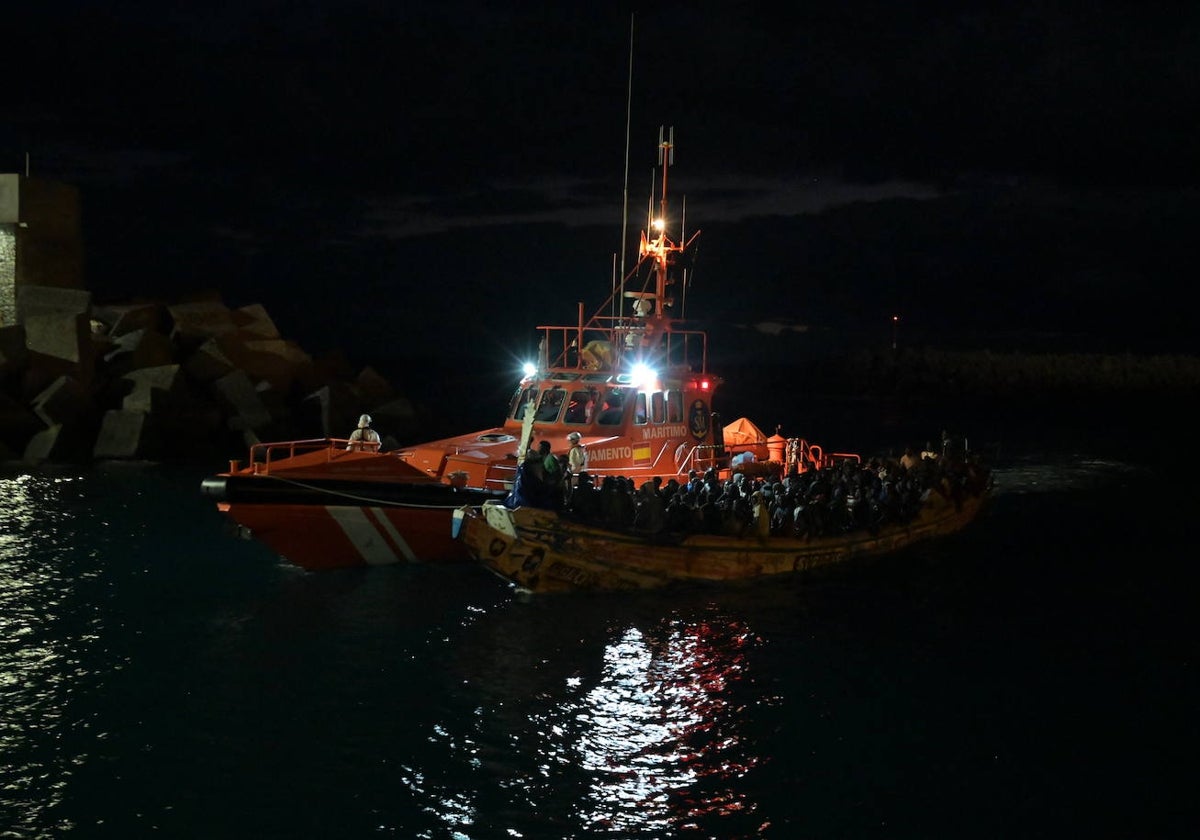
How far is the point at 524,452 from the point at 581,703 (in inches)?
175

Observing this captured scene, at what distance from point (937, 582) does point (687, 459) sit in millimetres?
4274

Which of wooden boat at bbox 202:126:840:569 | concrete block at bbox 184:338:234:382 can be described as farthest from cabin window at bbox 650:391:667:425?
concrete block at bbox 184:338:234:382

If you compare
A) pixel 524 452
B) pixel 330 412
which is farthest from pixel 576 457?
pixel 330 412

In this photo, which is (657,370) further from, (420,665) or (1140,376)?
(1140,376)

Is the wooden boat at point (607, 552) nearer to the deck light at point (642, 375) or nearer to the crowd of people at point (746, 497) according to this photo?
the crowd of people at point (746, 497)

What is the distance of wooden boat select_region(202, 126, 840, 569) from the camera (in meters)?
14.8

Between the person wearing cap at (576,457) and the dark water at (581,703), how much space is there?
1765mm

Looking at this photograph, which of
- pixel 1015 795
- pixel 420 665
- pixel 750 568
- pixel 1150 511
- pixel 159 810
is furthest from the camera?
pixel 1150 511

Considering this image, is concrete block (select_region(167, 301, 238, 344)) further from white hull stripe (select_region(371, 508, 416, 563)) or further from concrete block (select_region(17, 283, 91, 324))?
white hull stripe (select_region(371, 508, 416, 563))

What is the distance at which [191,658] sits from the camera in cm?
1283

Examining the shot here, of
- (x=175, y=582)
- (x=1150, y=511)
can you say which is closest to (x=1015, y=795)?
(x=175, y=582)

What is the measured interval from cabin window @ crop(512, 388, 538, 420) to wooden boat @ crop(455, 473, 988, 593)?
3601 millimetres

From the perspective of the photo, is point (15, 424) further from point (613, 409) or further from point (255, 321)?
point (613, 409)

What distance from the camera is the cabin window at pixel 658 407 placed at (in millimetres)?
17453
